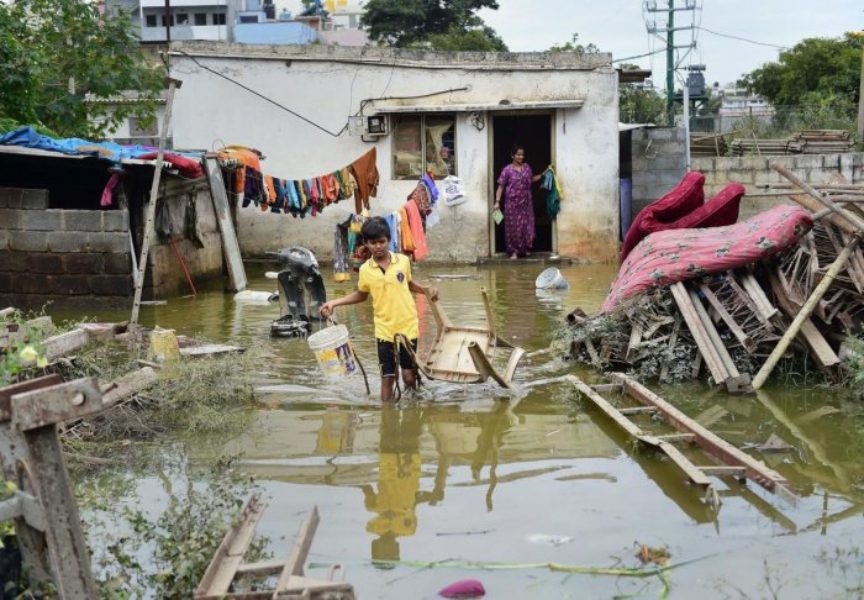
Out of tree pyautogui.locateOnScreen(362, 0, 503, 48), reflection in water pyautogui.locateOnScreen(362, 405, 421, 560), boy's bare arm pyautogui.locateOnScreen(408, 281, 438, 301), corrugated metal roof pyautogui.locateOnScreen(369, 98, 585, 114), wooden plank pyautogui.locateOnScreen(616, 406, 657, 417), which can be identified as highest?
tree pyautogui.locateOnScreen(362, 0, 503, 48)

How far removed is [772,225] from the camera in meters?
8.33

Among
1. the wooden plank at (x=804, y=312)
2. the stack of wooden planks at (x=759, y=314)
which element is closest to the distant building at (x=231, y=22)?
the stack of wooden planks at (x=759, y=314)

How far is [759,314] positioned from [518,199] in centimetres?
956

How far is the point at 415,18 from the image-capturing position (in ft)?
151

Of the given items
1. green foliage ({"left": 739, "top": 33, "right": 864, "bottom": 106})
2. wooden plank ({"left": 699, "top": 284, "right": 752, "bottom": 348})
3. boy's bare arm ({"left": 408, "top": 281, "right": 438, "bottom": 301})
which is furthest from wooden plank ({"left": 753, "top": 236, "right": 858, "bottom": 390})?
green foliage ({"left": 739, "top": 33, "right": 864, "bottom": 106})

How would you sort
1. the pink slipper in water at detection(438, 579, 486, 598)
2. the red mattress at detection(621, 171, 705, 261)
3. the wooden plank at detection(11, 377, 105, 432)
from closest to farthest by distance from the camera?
the wooden plank at detection(11, 377, 105, 432) < the pink slipper in water at detection(438, 579, 486, 598) < the red mattress at detection(621, 171, 705, 261)

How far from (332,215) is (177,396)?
10609 millimetres

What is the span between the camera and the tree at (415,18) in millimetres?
45375

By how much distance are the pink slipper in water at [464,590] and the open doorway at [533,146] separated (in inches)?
595

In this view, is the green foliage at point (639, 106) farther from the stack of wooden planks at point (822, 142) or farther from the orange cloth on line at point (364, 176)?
the orange cloth on line at point (364, 176)

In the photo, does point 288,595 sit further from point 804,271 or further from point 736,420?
point 804,271

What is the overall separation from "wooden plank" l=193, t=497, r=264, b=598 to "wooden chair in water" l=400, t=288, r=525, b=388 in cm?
301

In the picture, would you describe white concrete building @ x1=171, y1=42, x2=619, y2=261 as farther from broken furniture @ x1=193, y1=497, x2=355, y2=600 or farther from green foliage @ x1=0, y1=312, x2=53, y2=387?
→ broken furniture @ x1=193, y1=497, x2=355, y2=600

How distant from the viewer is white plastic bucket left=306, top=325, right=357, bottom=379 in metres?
7.52
